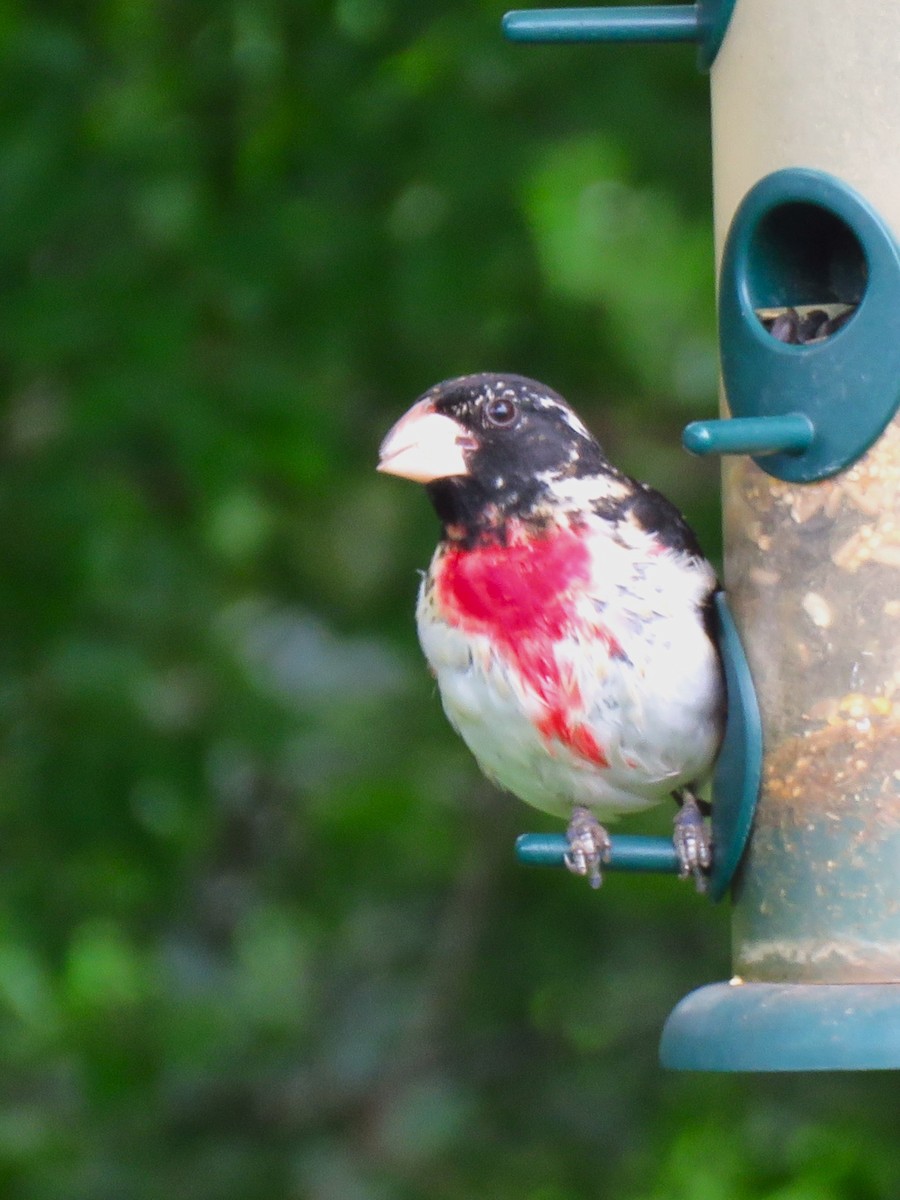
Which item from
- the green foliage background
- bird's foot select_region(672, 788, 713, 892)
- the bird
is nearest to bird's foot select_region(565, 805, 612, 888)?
the bird

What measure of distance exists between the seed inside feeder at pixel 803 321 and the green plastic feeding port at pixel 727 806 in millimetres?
431

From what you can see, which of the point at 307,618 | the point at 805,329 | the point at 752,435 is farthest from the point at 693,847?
the point at 307,618

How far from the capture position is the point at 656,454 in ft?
20.7

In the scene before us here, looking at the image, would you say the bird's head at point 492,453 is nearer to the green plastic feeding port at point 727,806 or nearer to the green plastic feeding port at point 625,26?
the green plastic feeding port at point 727,806

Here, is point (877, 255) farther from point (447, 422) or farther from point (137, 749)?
point (137, 749)

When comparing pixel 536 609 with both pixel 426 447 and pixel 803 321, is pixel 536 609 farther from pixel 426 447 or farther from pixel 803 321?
pixel 803 321

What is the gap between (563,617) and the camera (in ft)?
12.0

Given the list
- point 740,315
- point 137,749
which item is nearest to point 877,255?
point 740,315

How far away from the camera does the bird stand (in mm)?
3594

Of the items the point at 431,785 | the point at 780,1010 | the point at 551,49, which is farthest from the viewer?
the point at 431,785

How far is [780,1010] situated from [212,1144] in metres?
3.14

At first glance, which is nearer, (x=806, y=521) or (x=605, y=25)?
(x=806, y=521)

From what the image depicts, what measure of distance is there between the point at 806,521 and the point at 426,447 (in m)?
0.69

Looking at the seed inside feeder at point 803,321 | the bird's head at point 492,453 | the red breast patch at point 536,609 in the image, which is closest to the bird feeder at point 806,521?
the seed inside feeder at point 803,321
